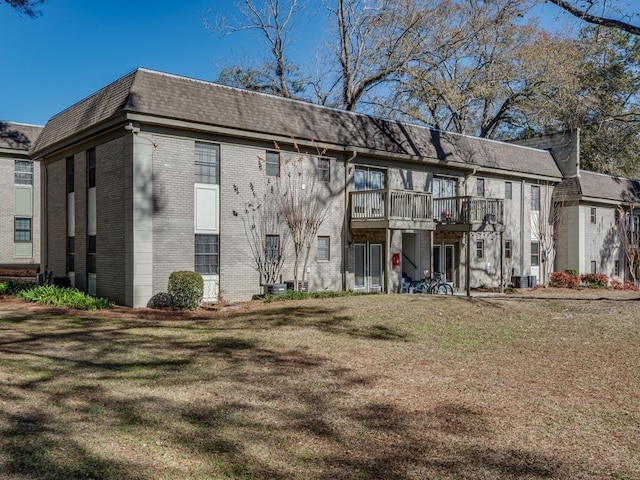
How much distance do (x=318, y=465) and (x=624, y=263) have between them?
3418 centimetres

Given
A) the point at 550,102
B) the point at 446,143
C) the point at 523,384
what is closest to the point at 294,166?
the point at 446,143

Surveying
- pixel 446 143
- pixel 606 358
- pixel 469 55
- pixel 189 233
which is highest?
pixel 469 55

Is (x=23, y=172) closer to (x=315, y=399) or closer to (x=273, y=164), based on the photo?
(x=273, y=164)

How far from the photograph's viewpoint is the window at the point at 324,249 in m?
20.2

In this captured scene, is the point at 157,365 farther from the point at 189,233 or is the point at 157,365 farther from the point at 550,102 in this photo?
the point at 550,102

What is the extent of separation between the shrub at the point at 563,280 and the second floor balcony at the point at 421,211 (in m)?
7.06

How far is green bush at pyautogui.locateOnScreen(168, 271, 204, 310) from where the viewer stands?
15.7m

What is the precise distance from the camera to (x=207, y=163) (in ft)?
57.4

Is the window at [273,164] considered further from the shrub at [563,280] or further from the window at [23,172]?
the shrub at [563,280]

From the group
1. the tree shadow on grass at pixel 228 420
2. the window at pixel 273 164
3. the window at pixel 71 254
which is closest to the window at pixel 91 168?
the window at pixel 71 254

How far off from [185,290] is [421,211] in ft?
32.2

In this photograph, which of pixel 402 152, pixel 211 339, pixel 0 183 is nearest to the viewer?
pixel 211 339

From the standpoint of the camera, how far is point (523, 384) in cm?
848

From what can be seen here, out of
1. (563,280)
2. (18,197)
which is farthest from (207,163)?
(563,280)
